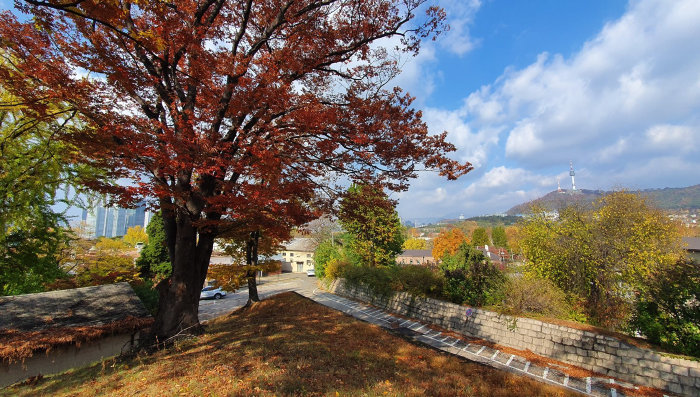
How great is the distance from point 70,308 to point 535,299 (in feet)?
52.9

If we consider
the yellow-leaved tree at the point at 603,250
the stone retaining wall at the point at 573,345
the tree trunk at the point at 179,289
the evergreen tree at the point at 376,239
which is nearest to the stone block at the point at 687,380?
the stone retaining wall at the point at 573,345

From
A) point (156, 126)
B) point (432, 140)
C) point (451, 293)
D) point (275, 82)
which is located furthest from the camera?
point (451, 293)

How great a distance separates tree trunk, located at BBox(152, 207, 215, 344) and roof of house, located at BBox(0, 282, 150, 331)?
3.96 meters

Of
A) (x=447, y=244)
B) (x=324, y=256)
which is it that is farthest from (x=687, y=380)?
(x=447, y=244)

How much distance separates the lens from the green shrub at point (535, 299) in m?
10.4

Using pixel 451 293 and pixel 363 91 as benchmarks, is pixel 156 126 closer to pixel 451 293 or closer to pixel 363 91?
pixel 363 91

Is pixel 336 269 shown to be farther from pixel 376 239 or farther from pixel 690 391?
pixel 690 391

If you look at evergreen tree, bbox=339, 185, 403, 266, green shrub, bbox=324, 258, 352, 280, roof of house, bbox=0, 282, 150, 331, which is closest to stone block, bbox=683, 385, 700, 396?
roof of house, bbox=0, 282, 150, 331

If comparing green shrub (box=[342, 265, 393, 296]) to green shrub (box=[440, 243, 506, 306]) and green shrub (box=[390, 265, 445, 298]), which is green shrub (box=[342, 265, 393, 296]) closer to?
green shrub (box=[390, 265, 445, 298])

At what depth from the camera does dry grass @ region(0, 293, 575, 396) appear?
4.45m

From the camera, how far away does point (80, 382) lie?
5.30 m

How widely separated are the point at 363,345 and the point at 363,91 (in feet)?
22.2

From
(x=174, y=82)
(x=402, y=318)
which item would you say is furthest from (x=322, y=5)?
(x=402, y=318)

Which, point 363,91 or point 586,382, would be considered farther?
point 363,91
